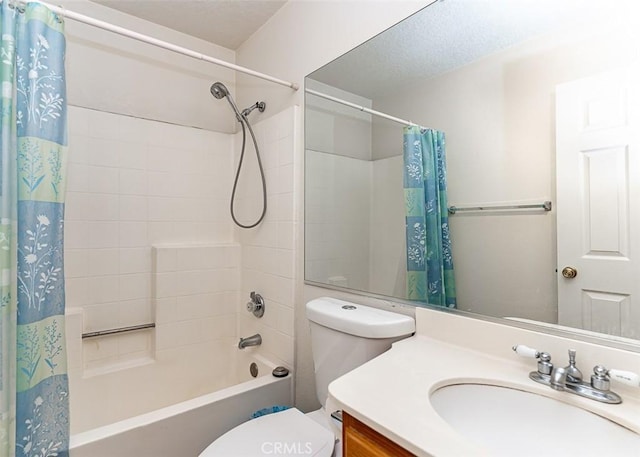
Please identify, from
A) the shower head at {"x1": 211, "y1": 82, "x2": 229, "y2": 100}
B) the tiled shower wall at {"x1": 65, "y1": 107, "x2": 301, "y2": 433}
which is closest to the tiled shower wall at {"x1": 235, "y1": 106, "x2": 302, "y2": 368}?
→ the tiled shower wall at {"x1": 65, "y1": 107, "x2": 301, "y2": 433}

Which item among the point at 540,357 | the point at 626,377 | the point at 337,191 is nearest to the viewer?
the point at 626,377

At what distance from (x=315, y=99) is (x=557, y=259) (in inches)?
46.9

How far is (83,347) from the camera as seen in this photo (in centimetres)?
168

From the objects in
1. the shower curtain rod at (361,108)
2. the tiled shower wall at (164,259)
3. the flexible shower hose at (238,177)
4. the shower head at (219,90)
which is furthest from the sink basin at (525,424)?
the shower head at (219,90)

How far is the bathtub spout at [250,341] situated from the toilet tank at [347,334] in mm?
649

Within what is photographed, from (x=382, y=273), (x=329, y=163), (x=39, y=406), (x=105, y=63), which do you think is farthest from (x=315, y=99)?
(x=39, y=406)

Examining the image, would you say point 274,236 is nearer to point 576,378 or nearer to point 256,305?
point 256,305

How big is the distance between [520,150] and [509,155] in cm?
3

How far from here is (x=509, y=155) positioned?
1.00 metres

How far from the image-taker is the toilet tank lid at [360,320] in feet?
3.57

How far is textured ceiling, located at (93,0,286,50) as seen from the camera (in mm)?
1750

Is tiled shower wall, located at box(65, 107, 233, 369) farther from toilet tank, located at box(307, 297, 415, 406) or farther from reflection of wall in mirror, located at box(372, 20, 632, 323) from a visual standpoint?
reflection of wall in mirror, located at box(372, 20, 632, 323)

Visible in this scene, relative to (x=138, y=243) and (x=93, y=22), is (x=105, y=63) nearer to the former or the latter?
(x=93, y=22)

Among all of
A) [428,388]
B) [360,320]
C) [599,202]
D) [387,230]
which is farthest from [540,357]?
[387,230]
